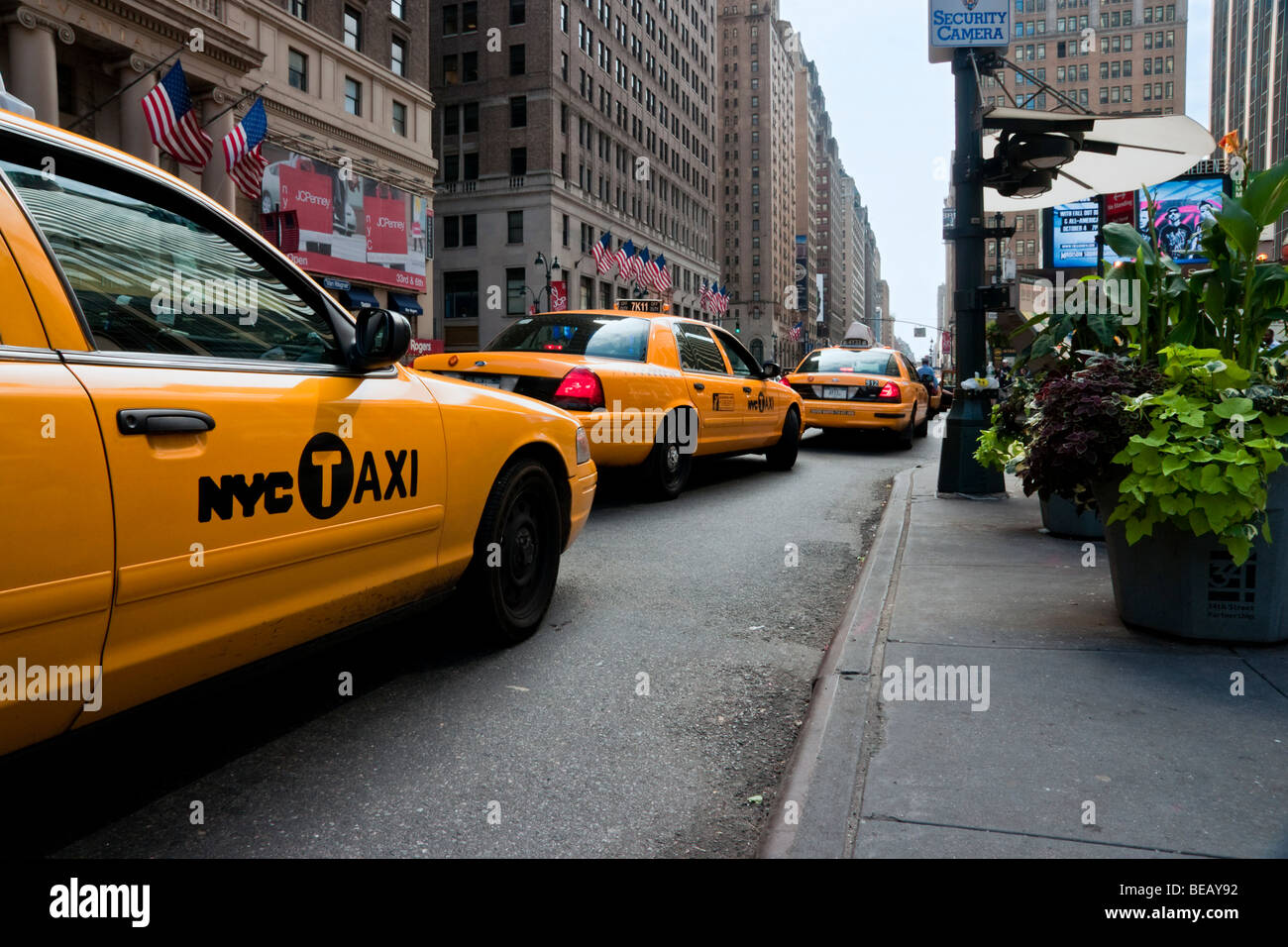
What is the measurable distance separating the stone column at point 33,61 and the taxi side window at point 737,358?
21606mm

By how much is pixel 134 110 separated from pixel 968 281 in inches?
1083

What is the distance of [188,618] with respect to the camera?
2.57 meters

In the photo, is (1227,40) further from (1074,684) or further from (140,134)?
(1074,684)

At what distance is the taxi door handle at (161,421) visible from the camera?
91.6 inches

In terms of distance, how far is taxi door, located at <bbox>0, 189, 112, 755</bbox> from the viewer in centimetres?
203

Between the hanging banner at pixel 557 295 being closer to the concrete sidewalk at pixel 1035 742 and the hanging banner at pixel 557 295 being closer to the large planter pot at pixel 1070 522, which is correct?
the large planter pot at pixel 1070 522

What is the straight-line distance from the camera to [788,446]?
12.1m

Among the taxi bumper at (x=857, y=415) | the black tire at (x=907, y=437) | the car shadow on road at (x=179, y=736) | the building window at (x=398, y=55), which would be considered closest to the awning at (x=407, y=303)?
the building window at (x=398, y=55)

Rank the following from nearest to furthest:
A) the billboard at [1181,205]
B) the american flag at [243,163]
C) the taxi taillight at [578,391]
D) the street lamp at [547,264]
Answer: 1. the taxi taillight at [578,391]
2. the american flag at [243,163]
3. the billboard at [1181,205]
4. the street lamp at [547,264]

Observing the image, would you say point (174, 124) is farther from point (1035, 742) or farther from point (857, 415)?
point (1035, 742)

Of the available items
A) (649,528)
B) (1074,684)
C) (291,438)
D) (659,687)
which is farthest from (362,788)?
(649,528)

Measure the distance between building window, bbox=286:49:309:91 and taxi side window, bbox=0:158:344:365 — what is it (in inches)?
1473

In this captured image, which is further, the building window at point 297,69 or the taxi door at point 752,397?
the building window at point 297,69

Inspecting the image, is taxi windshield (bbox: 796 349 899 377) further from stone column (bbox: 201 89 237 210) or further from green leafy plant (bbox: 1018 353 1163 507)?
stone column (bbox: 201 89 237 210)
